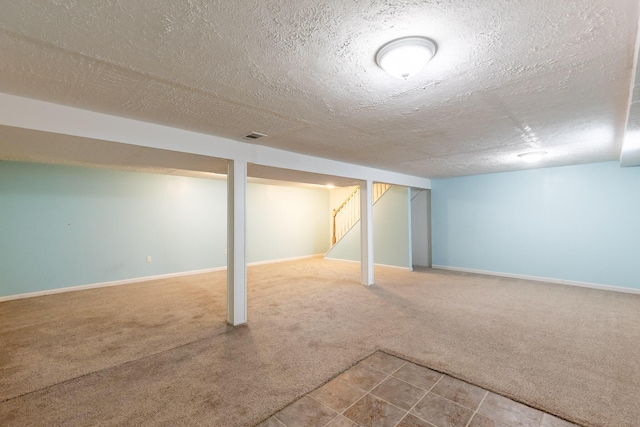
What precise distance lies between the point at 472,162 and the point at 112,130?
508 cm

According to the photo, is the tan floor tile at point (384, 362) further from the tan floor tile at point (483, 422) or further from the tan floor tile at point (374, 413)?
the tan floor tile at point (483, 422)

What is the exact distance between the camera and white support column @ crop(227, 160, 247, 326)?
3.45 meters

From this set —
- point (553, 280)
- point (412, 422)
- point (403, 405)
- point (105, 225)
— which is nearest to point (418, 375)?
point (403, 405)

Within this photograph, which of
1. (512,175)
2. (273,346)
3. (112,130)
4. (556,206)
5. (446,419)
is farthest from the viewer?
(512,175)

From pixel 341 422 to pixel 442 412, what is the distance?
0.69 m

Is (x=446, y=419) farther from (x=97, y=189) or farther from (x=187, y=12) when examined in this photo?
(x=97, y=189)

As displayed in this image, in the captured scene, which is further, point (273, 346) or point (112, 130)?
point (273, 346)

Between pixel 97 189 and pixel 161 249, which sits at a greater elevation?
pixel 97 189

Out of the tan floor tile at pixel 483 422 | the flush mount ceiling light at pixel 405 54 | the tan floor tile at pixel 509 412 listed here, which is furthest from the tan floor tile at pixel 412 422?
the flush mount ceiling light at pixel 405 54

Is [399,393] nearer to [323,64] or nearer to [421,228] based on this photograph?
[323,64]

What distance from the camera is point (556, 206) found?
5.32 metres

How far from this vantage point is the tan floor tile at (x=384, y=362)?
2443 mm

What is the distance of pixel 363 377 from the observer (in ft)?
7.57

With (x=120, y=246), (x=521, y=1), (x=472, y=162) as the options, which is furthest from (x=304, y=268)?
(x=521, y=1)
